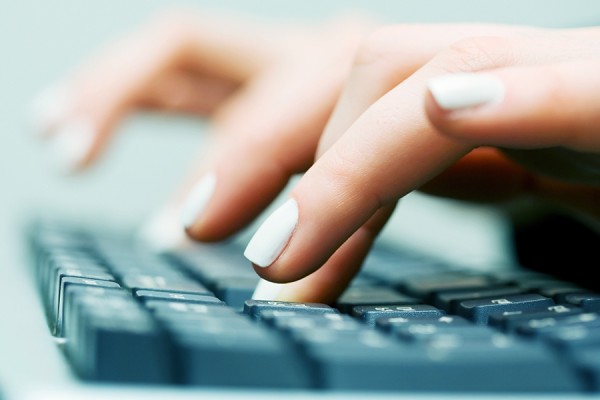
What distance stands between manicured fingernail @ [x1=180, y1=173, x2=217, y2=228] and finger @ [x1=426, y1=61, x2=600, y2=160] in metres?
0.27

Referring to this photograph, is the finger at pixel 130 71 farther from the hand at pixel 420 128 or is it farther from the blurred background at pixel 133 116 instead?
the hand at pixel 420 128

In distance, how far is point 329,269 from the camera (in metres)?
0.46

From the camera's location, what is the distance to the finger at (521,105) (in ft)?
1.17

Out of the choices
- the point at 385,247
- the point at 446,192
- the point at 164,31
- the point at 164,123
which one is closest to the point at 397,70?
the point at 446,192

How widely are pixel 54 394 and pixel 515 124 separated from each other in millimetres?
234

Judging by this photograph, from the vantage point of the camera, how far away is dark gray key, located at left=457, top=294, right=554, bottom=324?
0.38 metres

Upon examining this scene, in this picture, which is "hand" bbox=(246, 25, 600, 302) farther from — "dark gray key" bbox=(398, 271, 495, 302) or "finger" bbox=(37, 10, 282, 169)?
"finger" bbox=(37, 10, 282, 169)

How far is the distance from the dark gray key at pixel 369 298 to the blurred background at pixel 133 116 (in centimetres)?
69

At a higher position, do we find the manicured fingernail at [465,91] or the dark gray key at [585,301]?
the manicured fingernail at [465,91]

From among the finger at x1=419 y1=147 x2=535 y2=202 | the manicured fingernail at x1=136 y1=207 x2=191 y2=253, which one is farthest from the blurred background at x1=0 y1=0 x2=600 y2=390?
the finger at x1=419 y1=147 x2=535 y2=202

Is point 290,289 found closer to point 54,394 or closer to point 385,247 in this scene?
point 54,394

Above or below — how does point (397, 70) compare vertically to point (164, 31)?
below

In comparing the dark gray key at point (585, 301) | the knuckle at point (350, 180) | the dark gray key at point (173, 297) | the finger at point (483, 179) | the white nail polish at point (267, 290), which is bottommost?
the dark gray key at point (173, 297)

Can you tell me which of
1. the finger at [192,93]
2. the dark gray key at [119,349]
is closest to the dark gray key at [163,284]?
the dark gray key at [119,349]
